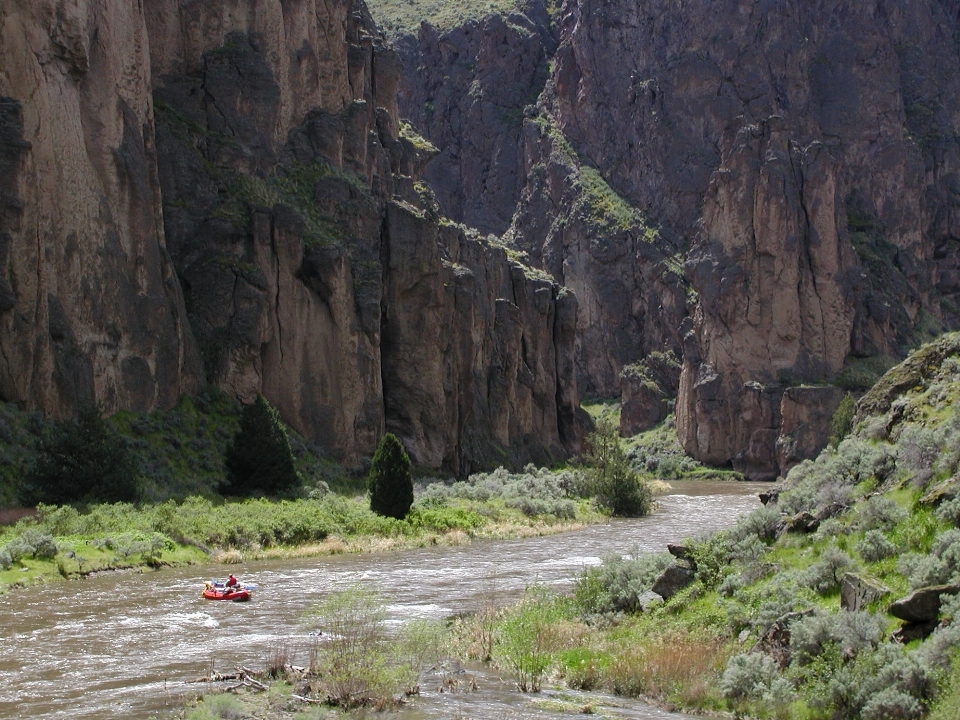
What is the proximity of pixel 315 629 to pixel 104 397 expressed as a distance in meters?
35.5

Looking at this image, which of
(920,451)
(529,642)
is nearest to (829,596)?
(920,451)

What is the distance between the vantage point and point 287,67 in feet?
281

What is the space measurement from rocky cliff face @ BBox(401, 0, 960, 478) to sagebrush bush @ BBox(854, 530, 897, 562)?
117378mm

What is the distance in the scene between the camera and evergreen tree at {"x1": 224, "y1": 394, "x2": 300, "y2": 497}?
6281 cm

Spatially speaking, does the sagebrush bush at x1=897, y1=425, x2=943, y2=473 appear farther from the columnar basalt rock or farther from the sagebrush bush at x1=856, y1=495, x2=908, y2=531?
the columnar basalt rock

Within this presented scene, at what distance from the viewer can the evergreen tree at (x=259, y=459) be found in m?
62.8

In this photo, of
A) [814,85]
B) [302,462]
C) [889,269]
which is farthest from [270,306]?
[814,85]

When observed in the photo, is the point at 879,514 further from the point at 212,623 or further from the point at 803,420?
the point at 803,420

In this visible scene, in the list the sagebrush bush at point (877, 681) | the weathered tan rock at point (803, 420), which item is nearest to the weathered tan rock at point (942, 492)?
the sagebrush bush at point (877, 681)

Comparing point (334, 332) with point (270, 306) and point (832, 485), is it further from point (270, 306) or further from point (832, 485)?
point (832, 485)

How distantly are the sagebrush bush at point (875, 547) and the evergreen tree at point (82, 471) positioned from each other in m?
36.8

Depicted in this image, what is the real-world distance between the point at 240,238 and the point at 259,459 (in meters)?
18.0

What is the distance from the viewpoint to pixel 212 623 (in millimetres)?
31531

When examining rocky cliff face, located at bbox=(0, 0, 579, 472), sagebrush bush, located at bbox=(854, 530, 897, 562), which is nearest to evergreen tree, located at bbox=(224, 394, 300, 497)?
rocky cliff face, located at bbox=(0, 0, 579, 472)
